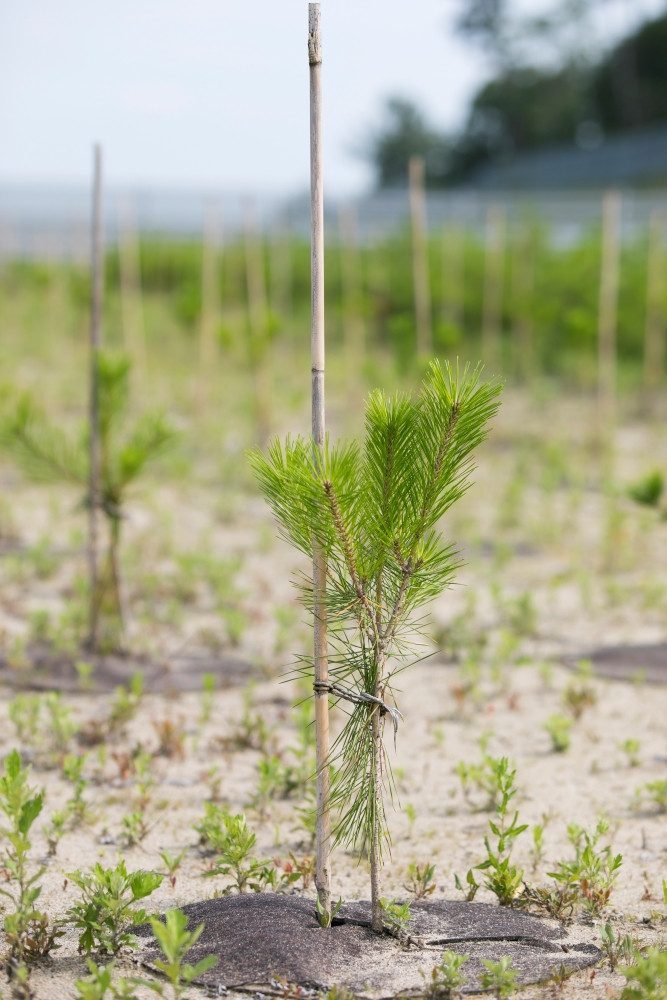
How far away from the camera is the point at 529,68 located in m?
34.9

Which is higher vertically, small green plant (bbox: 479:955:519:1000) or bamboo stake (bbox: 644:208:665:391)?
bamboo stake (bbox: 644:208:665:391)

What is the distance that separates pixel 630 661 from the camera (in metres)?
4.26

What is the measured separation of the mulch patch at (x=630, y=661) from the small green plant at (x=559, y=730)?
705 mm

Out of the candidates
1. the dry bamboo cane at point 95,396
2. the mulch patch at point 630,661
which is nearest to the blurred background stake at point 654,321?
the mulch patch at point 630,661

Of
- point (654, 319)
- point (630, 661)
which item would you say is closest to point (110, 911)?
point (630, 661)

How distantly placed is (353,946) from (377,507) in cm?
94

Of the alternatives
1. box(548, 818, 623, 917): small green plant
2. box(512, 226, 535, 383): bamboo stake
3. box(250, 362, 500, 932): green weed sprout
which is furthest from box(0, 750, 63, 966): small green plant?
box(512, 226, 535, 383): bamboo stake

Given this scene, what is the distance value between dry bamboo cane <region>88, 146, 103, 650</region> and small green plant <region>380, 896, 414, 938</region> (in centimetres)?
220

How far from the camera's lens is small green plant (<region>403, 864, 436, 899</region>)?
8.11 ft

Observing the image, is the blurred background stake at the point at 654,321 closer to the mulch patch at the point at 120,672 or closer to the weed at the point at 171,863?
the mulch patch at the point at 120,672

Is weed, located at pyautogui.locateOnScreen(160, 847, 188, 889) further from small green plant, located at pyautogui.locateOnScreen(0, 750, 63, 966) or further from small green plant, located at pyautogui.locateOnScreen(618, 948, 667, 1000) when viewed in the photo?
small green plant, located at pyautogui.locateOnScreen(618, 948, 667, 1000)

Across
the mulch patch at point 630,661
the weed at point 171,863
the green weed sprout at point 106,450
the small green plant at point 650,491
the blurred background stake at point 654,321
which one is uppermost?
the blurred background stake at point 654,321

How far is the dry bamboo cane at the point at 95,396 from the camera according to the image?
3955 mm

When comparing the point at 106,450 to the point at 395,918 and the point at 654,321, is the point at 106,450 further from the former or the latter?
the point at 654,321
